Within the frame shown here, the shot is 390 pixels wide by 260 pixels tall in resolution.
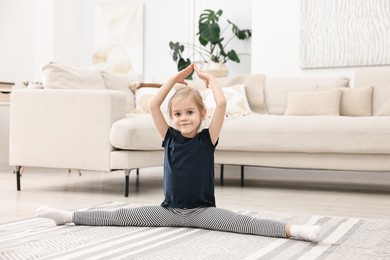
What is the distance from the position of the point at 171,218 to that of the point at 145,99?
2297mm

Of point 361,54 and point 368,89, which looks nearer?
point 368,89

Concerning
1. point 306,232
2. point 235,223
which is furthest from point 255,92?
point 306,232

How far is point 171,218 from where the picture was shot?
6.81 ft

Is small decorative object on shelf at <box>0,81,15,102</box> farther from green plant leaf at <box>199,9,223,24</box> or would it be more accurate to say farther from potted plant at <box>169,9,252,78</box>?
green plant leaf at <box>199,9,223,24</box>

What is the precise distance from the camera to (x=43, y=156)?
3.42 m

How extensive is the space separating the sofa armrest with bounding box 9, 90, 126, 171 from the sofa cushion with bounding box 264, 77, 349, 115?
4.34ft

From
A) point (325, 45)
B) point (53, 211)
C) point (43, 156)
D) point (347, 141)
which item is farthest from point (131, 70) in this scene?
point (53, 211)

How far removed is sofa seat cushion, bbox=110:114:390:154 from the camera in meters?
3.29

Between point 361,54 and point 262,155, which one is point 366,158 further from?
point 361,54

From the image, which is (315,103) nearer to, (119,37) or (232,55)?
(232,55)

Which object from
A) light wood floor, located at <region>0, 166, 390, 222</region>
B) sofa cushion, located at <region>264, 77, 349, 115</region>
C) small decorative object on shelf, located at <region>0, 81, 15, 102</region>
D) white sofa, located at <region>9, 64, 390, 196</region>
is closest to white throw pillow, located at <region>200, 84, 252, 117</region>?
sofa cushion, located at <region>264, 77, 349, 115</region>

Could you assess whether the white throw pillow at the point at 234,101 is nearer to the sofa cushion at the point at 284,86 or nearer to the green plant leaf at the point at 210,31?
the sofa cushion at the point at 284,86

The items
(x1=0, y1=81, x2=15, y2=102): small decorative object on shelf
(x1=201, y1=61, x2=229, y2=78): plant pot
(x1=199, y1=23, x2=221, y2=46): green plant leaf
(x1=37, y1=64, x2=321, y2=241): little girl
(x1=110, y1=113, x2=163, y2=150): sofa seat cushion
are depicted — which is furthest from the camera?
(x1=199, y1=23, x2=221, y2=46): green plant leaf

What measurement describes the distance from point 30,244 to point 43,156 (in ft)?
5.59
